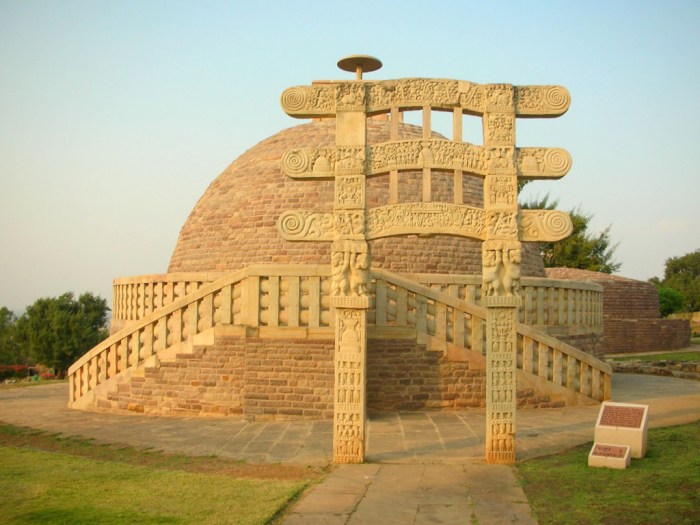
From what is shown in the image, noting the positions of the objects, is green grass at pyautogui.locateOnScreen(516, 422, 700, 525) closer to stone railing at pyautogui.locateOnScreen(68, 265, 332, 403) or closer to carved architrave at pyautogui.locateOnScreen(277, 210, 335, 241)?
carved architrave at pyautogui.locateOnScreen(277, 210, 335, 241)

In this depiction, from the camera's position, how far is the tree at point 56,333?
36.8 metres

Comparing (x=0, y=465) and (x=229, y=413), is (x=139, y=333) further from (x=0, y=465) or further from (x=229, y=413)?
(x=0, y=465)

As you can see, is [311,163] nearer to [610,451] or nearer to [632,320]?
[610,451]

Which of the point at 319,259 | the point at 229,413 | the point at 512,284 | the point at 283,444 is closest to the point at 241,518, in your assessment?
the point at 283,444

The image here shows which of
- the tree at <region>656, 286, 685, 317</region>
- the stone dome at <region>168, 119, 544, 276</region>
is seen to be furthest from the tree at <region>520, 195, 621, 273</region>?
the stone dome at <region>168, 119, 544, 276</region>

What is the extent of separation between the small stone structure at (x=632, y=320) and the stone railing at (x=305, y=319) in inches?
676

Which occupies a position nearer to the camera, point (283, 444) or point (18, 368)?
point (283, 444)

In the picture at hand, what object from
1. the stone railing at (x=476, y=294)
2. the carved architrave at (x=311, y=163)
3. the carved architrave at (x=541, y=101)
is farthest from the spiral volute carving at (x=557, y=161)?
the stone railing at (x=476, y=294)

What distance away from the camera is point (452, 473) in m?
7.99

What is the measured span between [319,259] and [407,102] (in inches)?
291

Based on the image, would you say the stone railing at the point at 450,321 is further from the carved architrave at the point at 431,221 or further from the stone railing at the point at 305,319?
the carved architrave at the point at 431,221

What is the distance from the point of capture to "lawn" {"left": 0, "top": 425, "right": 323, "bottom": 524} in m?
6.31

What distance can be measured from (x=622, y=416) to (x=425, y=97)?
469 centimetres

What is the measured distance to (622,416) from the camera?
27.6 ft
